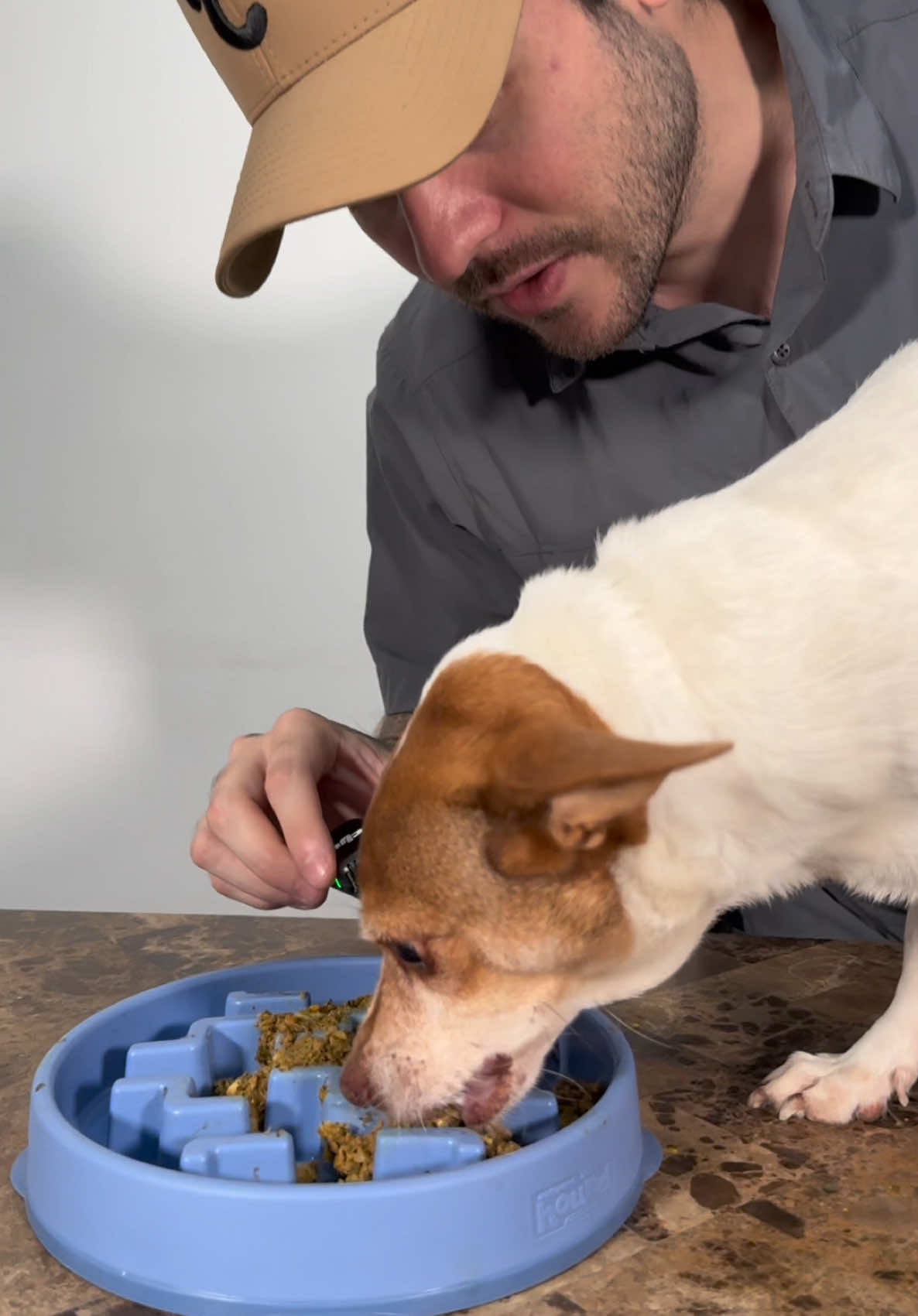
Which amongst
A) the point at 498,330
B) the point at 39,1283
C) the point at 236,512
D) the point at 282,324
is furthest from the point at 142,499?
the point at 39,1283

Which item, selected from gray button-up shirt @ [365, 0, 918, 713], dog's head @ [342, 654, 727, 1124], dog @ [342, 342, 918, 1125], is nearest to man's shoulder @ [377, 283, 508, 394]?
gray button-up shirt @ [365, 0, 918, 713]

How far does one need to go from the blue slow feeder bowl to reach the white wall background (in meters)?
2.19

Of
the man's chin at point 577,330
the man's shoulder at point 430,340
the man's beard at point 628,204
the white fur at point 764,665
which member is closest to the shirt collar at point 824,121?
the man's beard at point 628,204

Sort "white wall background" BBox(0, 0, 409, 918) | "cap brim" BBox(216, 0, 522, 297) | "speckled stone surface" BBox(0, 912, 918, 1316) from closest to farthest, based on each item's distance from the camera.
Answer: "speckled stone surface" BBox(0, 912, 918, 1316) → "cap brim" BBox(216, 0, 522, 297) → "white wall background" BBox(0, 0, 409, 918)

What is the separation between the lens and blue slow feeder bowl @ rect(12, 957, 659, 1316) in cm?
132

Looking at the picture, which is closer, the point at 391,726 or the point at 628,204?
the point at 628,204

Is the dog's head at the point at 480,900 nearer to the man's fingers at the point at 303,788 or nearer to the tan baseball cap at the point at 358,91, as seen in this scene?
the man's fingers at the point at 303,788

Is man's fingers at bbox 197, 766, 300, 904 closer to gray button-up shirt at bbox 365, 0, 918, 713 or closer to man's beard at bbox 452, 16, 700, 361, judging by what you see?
gray button-up shirt at bbox 365, 0, 918, 713

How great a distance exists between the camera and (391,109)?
1750 millimetres

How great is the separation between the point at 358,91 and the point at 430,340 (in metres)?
0.99

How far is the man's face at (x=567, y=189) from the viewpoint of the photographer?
2.08 meters

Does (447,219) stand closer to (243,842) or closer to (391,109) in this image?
(391,109)

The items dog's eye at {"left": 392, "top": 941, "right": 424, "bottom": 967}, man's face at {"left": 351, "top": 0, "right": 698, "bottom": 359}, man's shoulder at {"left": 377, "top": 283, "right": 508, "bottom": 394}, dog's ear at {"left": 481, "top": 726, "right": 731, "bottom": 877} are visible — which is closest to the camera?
dog's ear at {"left": 481, "top": 726, "right": 731, "bottom": 877}

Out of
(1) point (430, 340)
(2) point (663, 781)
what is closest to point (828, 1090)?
(2) point (663, 781)
